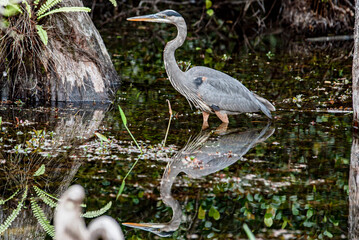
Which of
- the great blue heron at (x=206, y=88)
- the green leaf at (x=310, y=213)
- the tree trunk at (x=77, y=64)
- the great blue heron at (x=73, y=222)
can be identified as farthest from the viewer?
the tree trunk at (x=77, y=64)

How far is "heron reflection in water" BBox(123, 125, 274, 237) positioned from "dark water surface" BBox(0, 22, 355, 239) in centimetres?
1

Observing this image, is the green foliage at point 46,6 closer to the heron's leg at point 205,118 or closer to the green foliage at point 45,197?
the heron's leg at point 205,118

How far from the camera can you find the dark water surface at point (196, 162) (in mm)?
4656

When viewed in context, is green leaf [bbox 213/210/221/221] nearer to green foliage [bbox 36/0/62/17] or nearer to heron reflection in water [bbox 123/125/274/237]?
heron reflection in water [bbox 123/125/274/237]

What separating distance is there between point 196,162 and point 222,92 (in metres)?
1.80

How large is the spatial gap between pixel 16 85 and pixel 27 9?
1.25 metres

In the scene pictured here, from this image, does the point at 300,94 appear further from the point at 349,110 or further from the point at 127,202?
the point at 127,202

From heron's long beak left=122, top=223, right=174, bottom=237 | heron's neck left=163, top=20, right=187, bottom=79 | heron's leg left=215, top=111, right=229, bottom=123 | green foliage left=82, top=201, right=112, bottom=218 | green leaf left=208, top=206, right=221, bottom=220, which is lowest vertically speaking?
heron's leg left=215, top=111, right=229, bottom=123

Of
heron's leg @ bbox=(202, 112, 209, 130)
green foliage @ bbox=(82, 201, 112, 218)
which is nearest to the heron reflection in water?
green foliage @ bbox=(82, 201, 112, 218)

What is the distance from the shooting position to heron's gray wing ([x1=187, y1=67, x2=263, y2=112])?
734cm

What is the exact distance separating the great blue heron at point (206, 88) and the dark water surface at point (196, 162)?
23 cm

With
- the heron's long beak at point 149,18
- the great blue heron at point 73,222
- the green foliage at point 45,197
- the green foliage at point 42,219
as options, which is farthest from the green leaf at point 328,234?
the heron's long beak at point 149,18

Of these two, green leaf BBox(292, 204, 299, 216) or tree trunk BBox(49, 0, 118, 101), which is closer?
green leaf BBox(292, 204, 299, 216)

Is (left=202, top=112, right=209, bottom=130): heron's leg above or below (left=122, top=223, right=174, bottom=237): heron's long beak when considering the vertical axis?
below
